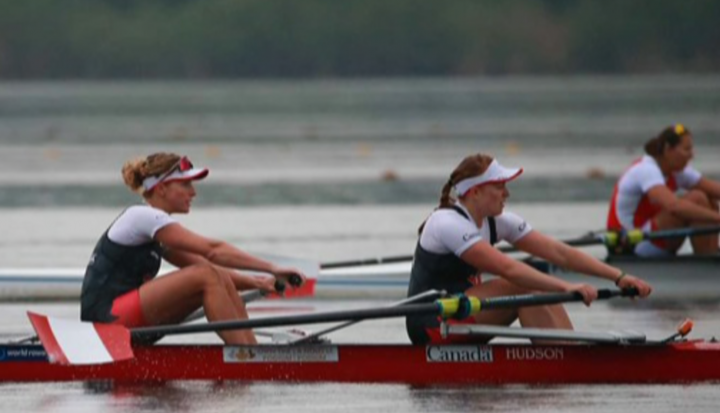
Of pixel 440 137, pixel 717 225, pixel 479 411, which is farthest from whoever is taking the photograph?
pixel 440 137

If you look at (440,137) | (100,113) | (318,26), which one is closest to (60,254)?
(440,137)

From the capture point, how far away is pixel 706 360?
406 inches

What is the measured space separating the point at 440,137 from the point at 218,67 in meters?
75.3

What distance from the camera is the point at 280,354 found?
34.4 feet

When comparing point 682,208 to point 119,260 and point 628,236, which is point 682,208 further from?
point 119,260

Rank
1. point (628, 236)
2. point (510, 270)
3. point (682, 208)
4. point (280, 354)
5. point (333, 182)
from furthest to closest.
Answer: point (333, 182) < point (682, 208) < point (628, 236) < point (280, 354) < point (510, 270)

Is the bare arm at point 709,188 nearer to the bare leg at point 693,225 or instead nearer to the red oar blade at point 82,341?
the bare leg at point 693,225

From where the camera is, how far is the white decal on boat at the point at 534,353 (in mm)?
10336

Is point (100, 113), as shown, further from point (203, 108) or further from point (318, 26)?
point (318, 26)

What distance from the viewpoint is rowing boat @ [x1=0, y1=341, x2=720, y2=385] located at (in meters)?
10.3

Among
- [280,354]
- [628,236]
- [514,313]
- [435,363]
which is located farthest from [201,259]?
[628,236]

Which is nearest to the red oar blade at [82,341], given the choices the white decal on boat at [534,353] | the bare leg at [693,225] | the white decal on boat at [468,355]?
the white decal on boat at [468,355]

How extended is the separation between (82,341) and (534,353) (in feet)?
7.94

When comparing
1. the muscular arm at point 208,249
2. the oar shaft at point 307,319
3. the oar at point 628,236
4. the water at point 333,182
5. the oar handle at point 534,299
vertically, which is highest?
the muscular arm at point 208,249
